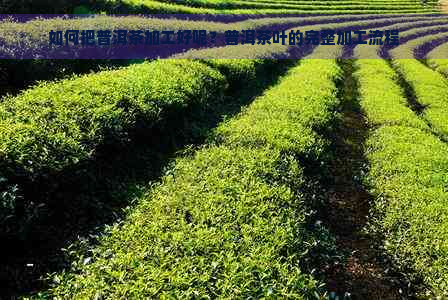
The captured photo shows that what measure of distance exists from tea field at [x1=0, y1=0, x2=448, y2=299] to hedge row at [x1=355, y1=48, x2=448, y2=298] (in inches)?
1.6

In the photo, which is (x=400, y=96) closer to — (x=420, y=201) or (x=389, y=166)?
(x=389, y=166)

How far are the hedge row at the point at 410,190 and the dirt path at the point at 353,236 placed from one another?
0.34 m

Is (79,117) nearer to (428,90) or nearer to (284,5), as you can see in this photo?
(428,90)

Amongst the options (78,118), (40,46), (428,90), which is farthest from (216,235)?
(428,90)

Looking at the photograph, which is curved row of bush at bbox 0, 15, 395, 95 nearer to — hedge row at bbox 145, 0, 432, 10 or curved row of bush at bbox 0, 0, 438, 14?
curved row of bush at bbox 0, 0, 438, 14

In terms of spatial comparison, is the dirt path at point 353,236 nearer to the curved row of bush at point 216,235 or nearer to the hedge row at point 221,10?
the curved row of bush at point 216,235

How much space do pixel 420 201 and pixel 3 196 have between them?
8.05 meters

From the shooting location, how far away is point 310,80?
18578 millimetres

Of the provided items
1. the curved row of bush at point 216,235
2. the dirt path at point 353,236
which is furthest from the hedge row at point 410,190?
the curved row of bush at point 216,235

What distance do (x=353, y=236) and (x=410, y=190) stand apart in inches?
70.0

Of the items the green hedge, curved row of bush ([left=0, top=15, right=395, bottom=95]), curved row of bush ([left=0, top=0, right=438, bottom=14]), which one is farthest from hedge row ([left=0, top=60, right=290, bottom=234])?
curved row of bush ([left=0, top=0, right=438, bottom=14])

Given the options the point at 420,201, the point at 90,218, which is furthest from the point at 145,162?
the point at 420,201

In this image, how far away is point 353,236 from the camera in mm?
10141

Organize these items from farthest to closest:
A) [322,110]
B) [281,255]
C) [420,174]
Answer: [322,110] → [420,174] → [281,255]
